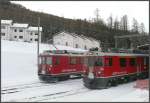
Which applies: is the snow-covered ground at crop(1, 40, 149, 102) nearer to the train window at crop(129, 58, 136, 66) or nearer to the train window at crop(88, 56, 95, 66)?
the train window at crop(129, 58, 136, 66)

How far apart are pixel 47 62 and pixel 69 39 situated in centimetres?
5564

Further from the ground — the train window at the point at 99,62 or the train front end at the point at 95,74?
the train window at the point at 99,62

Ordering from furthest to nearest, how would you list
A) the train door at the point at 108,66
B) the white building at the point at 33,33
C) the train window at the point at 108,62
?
1. the white building at the point at 33,33
2. the train window at the point at 108,62
3. the train door at the point at 108,66

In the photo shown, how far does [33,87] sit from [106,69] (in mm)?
5374

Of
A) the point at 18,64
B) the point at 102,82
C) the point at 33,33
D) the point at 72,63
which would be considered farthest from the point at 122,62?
the point at 33,33

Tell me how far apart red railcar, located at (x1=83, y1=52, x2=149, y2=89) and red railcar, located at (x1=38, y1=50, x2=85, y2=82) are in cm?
416

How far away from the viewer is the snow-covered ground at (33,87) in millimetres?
17812

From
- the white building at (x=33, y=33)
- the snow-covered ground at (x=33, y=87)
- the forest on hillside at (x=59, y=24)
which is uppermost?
the forest on hillside at (x=59, y=24)

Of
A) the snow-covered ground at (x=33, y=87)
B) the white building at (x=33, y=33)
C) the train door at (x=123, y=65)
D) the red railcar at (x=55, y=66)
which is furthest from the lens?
the white building at (x=33, y=33)

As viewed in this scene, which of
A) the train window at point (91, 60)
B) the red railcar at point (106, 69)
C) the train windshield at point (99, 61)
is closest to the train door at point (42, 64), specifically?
the red railcar at point (106, 69)

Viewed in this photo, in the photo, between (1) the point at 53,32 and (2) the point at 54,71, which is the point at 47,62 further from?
(1) the point at 53,32

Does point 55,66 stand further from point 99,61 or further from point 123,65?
point 99,61

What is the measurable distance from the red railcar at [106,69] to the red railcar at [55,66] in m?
4.16

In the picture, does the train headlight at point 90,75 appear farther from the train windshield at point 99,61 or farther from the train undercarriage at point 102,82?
the train windshield at point 99,61
